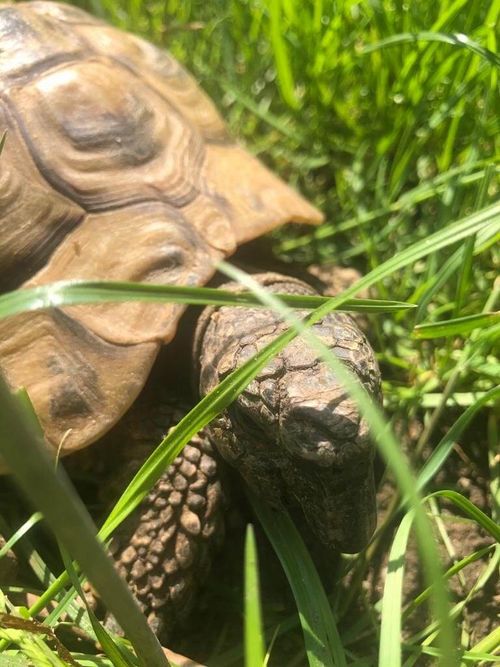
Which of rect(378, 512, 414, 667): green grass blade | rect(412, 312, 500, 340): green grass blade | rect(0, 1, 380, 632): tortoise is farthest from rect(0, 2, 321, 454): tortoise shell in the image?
rect(378, 512, 414, 667): green grass blade

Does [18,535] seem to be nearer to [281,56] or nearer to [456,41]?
[456,41]

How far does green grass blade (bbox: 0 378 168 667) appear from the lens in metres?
0.74

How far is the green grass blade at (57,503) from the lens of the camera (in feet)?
2.44

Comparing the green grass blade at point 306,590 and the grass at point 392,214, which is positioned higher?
the grass at point 392,214

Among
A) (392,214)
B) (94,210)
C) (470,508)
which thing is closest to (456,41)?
(392,214)

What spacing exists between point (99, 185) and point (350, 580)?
1.07 metres

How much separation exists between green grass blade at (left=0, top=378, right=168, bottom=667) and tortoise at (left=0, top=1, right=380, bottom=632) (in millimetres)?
495

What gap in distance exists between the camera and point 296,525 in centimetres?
166

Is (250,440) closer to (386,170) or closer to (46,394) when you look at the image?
(46,394)

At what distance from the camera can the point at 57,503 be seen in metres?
0.82

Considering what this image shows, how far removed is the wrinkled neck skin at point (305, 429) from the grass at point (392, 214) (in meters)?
0.10

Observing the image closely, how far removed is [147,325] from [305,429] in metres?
0.48

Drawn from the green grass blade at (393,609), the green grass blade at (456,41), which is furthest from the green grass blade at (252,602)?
the green grass blade at (456,41)

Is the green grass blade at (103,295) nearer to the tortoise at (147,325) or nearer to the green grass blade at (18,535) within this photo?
the tortoise at (147,325)
